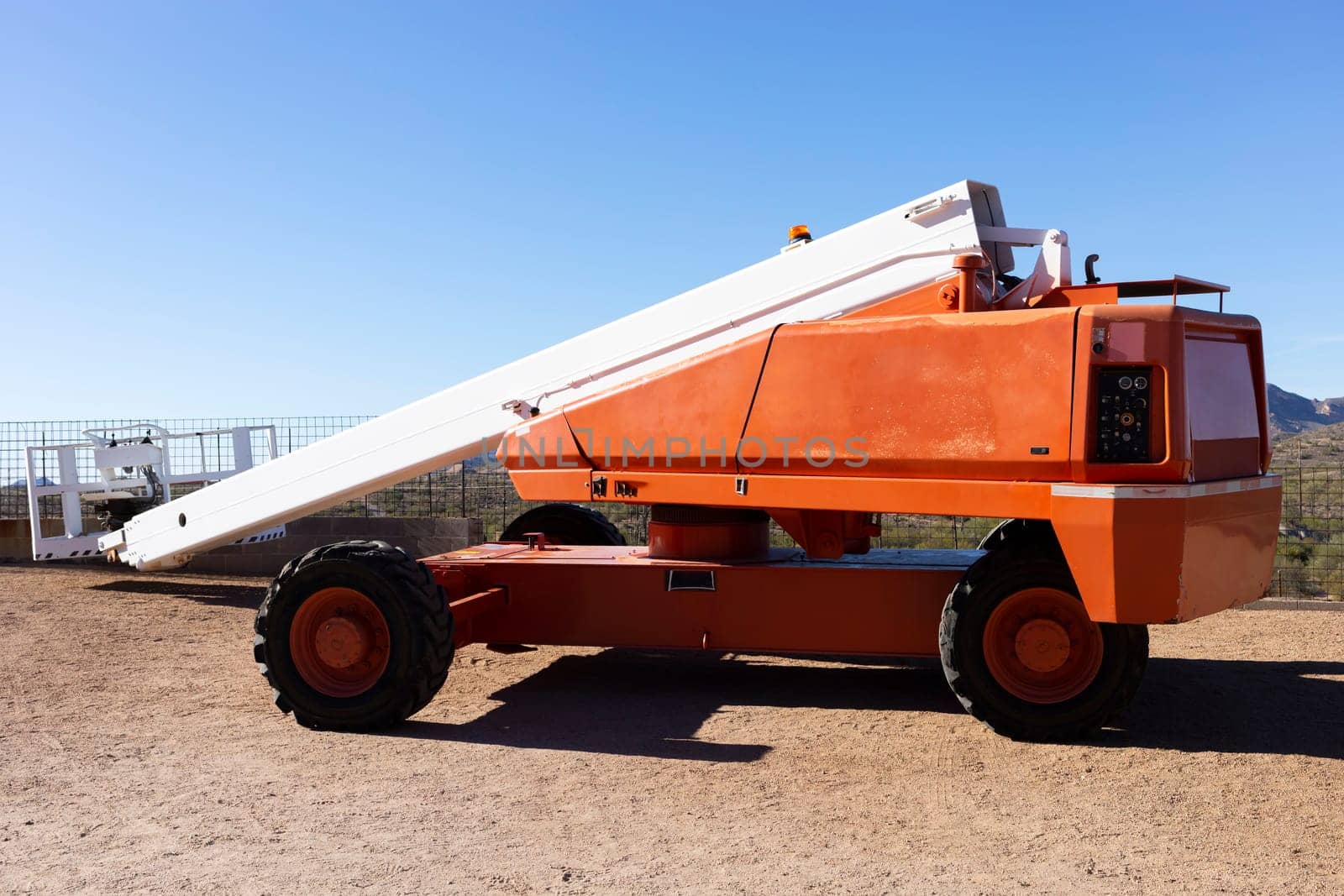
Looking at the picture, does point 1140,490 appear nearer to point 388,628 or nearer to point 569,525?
point 388,628

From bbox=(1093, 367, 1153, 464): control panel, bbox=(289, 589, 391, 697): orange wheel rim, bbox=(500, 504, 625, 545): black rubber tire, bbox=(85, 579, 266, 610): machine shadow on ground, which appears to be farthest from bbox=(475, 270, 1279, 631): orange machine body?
bbox=(85, 579, 266, 610): machine shadow on ground

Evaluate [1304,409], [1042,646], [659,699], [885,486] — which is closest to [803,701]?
[659,699]

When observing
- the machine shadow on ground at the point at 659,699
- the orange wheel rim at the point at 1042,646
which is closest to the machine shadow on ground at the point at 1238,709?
the orange wheel rim at the point at 1042,646

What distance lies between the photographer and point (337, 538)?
1530 cm

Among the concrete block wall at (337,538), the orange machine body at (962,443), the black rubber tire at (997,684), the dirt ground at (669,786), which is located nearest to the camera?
the dirt ground at (669,786)

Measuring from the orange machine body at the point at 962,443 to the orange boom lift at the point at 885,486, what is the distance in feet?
0.05

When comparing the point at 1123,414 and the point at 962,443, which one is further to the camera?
the point at 962,443

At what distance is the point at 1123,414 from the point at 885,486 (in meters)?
1.34

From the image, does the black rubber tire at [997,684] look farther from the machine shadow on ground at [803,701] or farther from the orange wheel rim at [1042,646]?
the machine shadow on ground at [803,701]

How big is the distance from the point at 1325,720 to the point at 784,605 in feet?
11.3

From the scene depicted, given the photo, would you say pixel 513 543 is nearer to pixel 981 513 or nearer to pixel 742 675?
pixel 742 675

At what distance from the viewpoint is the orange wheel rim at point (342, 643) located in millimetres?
7328

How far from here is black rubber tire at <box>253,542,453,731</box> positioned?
7.10 m

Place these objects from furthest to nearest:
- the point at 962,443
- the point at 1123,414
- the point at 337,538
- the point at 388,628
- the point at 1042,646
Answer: the point at 337,538 < the point at 388,628 < the point at 1042,646 < the point at 962,443 < the point at 1123,414
